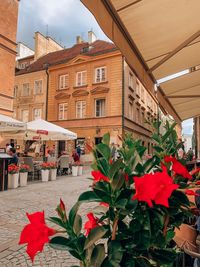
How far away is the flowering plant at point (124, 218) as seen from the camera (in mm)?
957

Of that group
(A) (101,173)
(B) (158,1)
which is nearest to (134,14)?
(B) (158,1)

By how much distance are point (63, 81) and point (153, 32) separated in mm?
26560

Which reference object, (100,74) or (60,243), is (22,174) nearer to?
(60,243)

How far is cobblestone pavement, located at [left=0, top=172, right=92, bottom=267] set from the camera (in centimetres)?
330

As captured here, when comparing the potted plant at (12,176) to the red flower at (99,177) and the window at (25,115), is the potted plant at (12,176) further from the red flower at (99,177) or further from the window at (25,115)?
the window at (25,115)

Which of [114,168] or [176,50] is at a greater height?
[176,50]

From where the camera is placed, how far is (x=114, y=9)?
2.29 metres

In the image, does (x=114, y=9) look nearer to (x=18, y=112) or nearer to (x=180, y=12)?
(x=180, y=12)

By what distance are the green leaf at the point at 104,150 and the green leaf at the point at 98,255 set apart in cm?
34

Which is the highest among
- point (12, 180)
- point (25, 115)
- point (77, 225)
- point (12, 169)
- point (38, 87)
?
point (38, 87)

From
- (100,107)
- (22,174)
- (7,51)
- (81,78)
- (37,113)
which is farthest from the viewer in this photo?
(37,113)

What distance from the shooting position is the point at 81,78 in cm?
2742

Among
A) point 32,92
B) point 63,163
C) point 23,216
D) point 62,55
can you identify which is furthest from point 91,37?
point 23,216

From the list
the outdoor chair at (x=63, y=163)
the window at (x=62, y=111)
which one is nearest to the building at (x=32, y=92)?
the window at (x=62, y=111)
